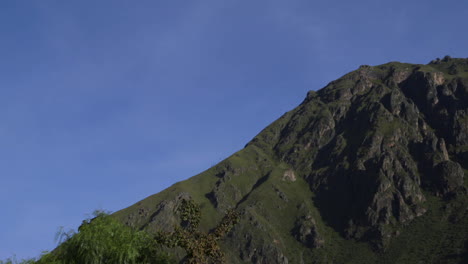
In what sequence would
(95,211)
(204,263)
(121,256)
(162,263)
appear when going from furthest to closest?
(95,211) < (162,263) < (121,256) < (204,263)

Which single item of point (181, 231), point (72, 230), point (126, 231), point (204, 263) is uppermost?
point (72, 230)

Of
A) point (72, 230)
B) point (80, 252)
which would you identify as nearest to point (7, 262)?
point (72, 230)

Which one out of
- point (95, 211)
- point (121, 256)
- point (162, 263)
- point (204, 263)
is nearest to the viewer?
point (204, 263)

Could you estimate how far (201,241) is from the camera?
114 ft

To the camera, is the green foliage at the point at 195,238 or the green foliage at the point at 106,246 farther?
the green foliage at the point at 106,246

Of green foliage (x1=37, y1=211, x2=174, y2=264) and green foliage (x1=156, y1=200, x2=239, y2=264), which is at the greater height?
green foliage (x1=37, y1=211, x2=174, y2=264)

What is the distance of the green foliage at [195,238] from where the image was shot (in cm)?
3366

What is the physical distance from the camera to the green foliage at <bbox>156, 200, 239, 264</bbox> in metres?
33.7

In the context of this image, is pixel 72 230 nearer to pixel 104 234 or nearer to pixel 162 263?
pixel 104 234

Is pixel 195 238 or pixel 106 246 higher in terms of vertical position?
pixel 106 246

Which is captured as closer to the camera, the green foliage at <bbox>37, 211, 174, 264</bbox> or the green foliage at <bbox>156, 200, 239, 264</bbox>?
the green foliage at <bbox>156, 200, 239, 264</bbox>

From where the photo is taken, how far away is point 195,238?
35.4 m

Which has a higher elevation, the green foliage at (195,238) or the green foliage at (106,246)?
the green foliage at (106,246)

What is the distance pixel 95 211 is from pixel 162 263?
360 inches
